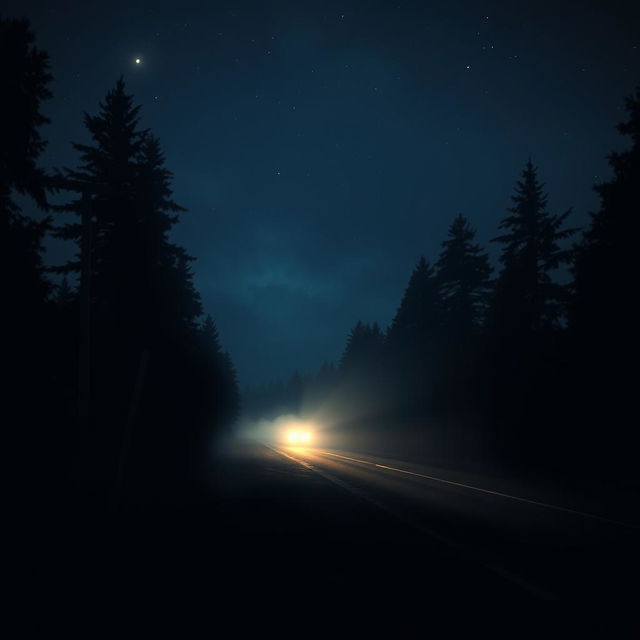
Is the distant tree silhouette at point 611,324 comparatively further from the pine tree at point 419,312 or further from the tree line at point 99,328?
the pine tree at point 419,312

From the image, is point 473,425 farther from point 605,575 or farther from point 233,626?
point 233,626

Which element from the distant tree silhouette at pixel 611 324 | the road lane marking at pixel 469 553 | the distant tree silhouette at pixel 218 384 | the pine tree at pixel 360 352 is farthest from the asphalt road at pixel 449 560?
the pine tree at pixel 360 352

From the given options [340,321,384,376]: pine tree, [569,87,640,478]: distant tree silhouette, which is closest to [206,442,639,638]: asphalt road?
[569,87,640,478]: distant tree silhouette

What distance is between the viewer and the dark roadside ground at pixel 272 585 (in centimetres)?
427

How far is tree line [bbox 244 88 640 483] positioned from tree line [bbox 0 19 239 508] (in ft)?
44.4

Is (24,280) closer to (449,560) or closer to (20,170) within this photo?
(20,170)

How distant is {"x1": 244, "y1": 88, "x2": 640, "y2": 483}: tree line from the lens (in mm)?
16703

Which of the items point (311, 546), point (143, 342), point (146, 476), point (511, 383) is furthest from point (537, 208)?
point (311, 546)

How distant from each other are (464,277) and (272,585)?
39.4 m

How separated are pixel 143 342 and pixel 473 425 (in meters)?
18.3

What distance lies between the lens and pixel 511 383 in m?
23.8

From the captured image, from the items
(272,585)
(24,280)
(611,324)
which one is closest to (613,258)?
(611,324)

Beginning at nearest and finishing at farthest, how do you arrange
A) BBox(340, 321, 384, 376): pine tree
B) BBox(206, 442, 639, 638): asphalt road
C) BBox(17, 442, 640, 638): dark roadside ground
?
BBox(17, 442, 640, 638): dark roadside ground
BBox(206, 442, 639, 638): asphalt road
BBox(340, 321, 384, 376): pine tree

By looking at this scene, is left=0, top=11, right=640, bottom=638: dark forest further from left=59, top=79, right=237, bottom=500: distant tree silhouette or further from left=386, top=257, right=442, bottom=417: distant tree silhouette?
left=386, top=257, right=442, bottom=417: distant tree silhouette
